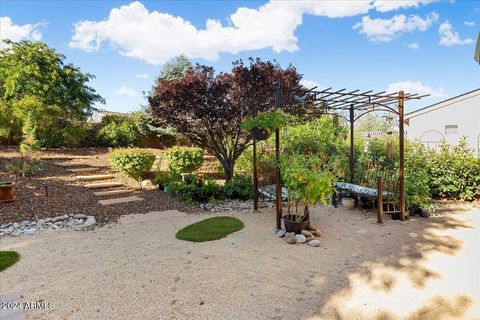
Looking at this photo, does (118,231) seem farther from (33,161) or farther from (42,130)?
(42,130)

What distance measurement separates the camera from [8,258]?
3521 mm

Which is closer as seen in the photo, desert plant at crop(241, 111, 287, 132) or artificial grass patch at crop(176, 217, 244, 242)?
artificial grass patch at crop(176, 217, 244, 242)

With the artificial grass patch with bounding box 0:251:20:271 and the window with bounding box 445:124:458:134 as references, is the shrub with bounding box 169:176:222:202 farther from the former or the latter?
the window with bounding box 445:124:458:134

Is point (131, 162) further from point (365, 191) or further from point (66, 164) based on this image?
point (365, 191)

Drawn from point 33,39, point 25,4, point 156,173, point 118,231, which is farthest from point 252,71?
point 33,39

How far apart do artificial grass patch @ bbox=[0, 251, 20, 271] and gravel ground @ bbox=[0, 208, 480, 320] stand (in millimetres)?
92

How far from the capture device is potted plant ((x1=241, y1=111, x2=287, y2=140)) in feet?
14.6

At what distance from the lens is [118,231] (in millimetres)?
4656

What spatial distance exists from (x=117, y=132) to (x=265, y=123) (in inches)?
366

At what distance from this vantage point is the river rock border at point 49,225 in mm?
4512

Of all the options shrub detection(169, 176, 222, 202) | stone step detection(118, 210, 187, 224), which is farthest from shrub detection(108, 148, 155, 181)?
stone step detection(118, 210, 187, 224)

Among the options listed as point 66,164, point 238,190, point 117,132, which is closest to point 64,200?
point 66,164

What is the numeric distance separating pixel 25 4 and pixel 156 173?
211 inches

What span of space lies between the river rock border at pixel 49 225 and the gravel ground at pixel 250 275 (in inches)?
11.2
